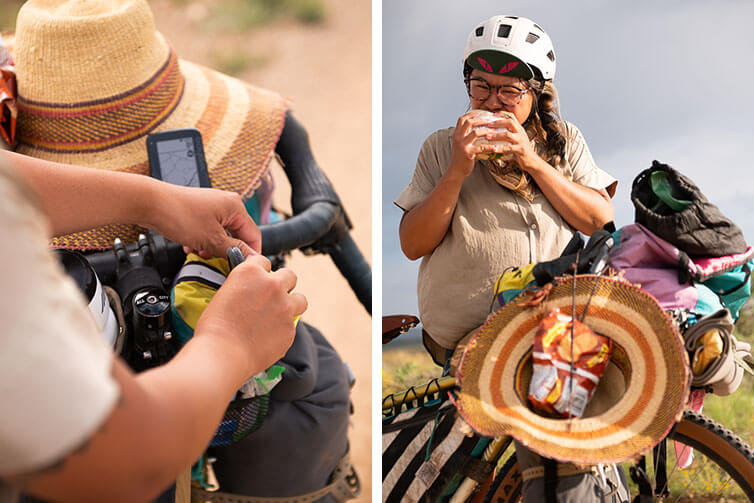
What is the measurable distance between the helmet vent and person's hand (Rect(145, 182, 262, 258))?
31.7 inches

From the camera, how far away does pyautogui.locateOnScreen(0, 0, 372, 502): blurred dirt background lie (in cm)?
340

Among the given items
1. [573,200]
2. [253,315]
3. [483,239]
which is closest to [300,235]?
[483,239]

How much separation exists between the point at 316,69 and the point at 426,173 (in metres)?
2.66

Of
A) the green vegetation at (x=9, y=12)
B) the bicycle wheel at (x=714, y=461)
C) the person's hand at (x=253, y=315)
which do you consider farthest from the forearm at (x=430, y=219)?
the green vegetation at (x=9, y=12)

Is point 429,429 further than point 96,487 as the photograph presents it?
Yes

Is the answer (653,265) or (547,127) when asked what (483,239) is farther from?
(653,265)

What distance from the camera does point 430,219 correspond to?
1678 mm

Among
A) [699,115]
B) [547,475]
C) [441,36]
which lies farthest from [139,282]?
[699,115]

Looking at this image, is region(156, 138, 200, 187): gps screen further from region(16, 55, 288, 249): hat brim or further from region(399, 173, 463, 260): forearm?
region(399, 173, 463, 260): forearm

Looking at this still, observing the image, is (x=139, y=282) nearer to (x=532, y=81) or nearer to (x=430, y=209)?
(x=430, y=209)

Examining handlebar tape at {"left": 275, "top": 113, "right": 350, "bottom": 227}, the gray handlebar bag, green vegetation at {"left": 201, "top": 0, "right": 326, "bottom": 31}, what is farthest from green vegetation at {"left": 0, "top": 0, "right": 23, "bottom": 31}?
the gray handlebar bag

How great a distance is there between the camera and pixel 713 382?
4.22 feet

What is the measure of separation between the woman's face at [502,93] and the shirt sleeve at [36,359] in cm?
133

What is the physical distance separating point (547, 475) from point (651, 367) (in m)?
0.31
